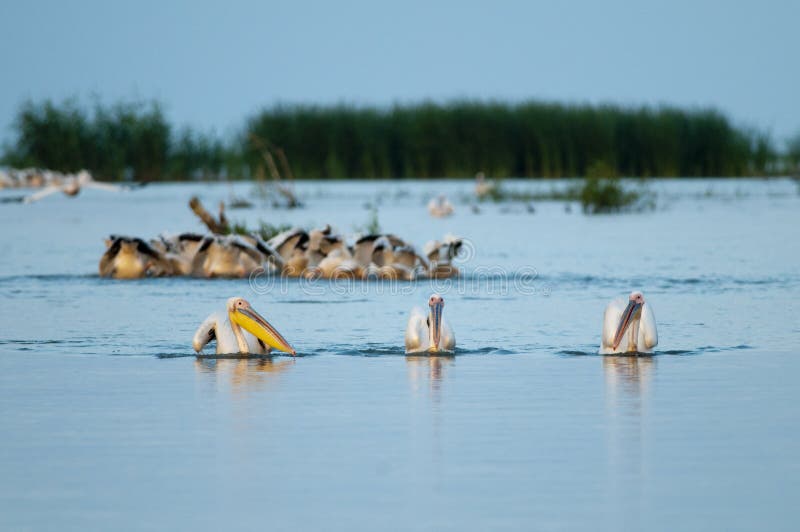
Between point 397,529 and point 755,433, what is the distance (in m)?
2.46

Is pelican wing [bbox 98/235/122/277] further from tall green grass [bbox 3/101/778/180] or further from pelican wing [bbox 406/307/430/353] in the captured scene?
tall green grass [bbox 3/101/778/180]

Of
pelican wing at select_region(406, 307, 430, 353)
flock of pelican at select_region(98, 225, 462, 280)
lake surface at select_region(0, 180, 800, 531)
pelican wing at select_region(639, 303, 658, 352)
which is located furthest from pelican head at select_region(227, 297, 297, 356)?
flock of pelican at select_region(98, 225, 462, 280)

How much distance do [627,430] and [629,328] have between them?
3022mm

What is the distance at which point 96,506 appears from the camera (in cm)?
556

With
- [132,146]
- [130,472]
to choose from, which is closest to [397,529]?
[130,472]

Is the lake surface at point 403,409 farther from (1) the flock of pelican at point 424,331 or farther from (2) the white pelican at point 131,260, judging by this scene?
(2) the white pelican at point 131,260

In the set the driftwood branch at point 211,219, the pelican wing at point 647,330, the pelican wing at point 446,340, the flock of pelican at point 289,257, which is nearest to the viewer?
the pelican wing at point 647,330

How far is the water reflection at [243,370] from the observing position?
8.88m

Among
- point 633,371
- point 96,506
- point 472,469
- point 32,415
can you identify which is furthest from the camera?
point 633,371

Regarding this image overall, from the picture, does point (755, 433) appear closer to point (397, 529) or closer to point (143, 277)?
point (397, 529)

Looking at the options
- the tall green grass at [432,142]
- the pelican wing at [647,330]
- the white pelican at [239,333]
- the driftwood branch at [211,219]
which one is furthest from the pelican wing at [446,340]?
the tall green grass at [432,142]

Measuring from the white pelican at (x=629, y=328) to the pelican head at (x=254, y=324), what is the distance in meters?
2.05

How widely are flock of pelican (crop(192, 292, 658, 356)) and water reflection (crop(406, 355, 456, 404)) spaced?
13 cm

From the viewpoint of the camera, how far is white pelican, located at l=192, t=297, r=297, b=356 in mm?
9930
